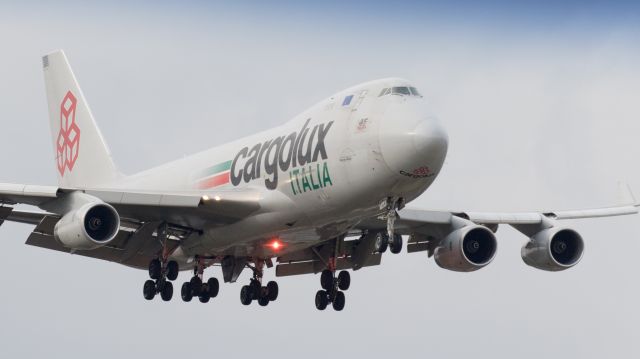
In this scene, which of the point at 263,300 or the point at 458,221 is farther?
the point at 263,300

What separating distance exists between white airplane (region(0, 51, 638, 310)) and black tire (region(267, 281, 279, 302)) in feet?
0.11

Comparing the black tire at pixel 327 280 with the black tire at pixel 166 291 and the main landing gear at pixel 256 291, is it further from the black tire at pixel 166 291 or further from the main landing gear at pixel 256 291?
the black tire at pixel 166 291

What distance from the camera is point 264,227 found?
124 ft

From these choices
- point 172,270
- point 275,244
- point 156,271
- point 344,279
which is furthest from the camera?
point 344,279

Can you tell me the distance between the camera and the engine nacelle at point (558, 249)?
144 ft

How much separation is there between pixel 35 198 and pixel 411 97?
37.6 feet

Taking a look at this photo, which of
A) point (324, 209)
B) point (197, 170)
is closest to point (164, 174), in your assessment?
point (197, 170)

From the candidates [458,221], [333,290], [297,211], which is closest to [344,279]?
[333,290]

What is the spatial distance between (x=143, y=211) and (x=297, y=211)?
18.2 ft

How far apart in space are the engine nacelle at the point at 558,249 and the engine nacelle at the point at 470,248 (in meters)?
2.04

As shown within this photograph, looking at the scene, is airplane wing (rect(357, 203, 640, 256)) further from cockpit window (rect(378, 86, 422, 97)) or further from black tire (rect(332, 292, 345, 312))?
cockpit window (rect(378, 86, 422, 97))

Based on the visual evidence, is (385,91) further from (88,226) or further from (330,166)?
(88,226)

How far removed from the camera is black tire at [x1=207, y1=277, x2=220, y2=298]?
145 ft

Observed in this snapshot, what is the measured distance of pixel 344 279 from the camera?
4341 centimetres
